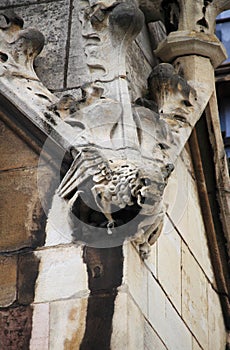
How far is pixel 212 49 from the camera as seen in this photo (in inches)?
417

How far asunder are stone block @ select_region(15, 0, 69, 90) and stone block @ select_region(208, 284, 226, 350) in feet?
4.29

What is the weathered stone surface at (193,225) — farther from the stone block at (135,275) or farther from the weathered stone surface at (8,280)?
the weathered stone surface at (8,280)

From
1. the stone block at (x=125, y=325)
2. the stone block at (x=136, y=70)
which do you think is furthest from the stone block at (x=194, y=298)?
the stone block at (x=125, y=325)

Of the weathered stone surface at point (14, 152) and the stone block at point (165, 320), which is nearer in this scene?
the stone block at point (165, 320)

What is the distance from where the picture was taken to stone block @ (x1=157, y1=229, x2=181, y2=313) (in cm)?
975

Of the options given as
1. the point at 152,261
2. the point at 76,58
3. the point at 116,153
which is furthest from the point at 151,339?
the point at 76,58

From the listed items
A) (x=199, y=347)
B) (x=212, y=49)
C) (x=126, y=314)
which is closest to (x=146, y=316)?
(x=126, y=314)

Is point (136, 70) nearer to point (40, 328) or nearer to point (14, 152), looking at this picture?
point (14, 152)

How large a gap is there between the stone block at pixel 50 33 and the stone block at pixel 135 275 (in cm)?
99

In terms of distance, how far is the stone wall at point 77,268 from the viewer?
359 inches

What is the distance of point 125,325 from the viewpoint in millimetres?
9016

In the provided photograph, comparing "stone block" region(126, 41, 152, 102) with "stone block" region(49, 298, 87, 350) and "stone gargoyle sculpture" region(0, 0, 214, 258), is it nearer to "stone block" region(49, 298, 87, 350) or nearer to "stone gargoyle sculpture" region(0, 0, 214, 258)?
"stone gargoyle sculpture" region(0, 0, 214, 258)

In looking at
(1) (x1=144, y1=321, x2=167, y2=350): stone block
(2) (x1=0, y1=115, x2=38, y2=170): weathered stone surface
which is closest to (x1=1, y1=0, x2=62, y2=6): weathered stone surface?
(2) (x1=0, y1=115, x2=38, y2=170): weathered stone surface

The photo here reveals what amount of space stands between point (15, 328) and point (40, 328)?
109mm
